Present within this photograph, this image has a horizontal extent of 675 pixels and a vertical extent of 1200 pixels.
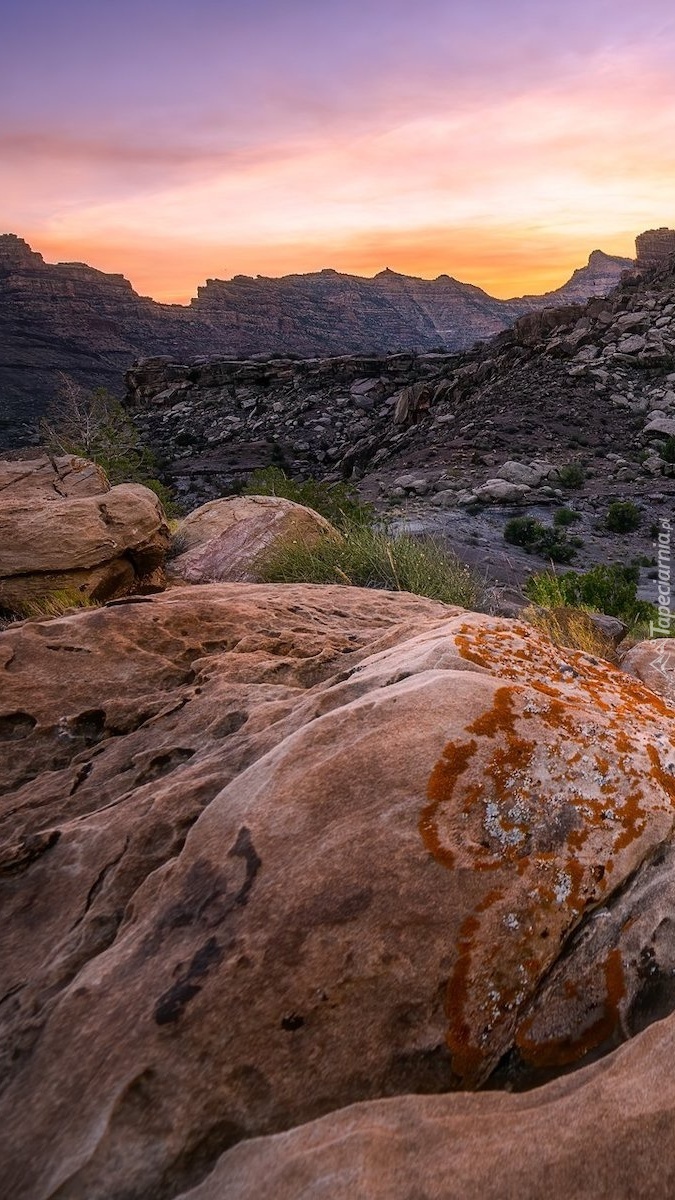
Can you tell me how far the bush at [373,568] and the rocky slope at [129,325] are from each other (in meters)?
77.0

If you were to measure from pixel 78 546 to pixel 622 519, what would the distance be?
18.3 metres

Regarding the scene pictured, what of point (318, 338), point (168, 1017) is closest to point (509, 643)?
point (168, 1017)

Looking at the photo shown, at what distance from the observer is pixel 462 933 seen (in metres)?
2.00

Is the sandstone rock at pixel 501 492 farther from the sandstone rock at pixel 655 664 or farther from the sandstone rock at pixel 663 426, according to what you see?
the sandstone rock at pixel 655 664

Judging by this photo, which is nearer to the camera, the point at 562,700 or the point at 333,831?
the point at 333,831

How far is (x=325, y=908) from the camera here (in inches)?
80.9

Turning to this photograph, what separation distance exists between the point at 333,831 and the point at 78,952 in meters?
0.86

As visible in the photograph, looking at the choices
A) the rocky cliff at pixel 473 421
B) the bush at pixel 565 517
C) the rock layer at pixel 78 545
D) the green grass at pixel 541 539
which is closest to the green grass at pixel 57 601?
the rock layer at pixel 78 545

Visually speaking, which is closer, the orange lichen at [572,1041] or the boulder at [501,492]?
the orange lichen at [572,1041]

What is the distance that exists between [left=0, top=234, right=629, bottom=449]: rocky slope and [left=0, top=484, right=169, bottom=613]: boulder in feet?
247

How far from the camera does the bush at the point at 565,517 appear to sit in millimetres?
22312

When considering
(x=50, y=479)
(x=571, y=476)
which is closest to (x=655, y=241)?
(x=571, y=476)

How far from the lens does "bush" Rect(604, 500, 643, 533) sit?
22250 millimetres

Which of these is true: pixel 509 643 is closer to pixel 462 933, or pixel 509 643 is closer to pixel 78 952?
pixel 462 933
